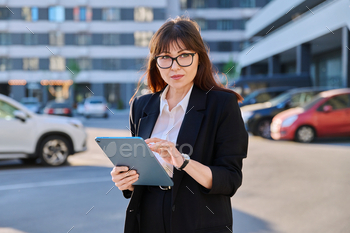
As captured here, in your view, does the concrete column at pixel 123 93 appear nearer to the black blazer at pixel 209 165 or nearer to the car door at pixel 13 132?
the car door at pixel 13 132

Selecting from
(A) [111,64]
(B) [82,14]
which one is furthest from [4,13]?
(A) [111,64]

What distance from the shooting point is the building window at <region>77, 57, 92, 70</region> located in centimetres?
4494

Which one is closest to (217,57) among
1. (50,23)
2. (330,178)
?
(50,23)

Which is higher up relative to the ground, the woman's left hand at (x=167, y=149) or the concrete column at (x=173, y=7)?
the concrete column at (x=173, y=7)

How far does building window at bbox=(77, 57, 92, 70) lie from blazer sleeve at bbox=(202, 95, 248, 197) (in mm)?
44953

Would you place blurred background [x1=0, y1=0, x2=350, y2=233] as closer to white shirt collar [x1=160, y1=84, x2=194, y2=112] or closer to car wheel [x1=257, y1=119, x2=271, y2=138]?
car wheel [x1=257, y1=119, x2=271, y2=138]

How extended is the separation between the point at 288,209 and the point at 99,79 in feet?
138

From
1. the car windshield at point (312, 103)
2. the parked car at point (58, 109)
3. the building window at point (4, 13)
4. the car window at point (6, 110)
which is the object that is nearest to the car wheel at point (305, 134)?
the car windshield at point (312, 103)

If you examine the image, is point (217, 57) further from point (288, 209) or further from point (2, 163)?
point (288, 209)

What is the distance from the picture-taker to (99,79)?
45.3 metres

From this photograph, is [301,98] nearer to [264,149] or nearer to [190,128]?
[264,149]

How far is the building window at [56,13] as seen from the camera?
44.6 metres

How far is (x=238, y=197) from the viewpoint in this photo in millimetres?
5633

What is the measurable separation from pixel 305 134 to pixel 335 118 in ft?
3.37
